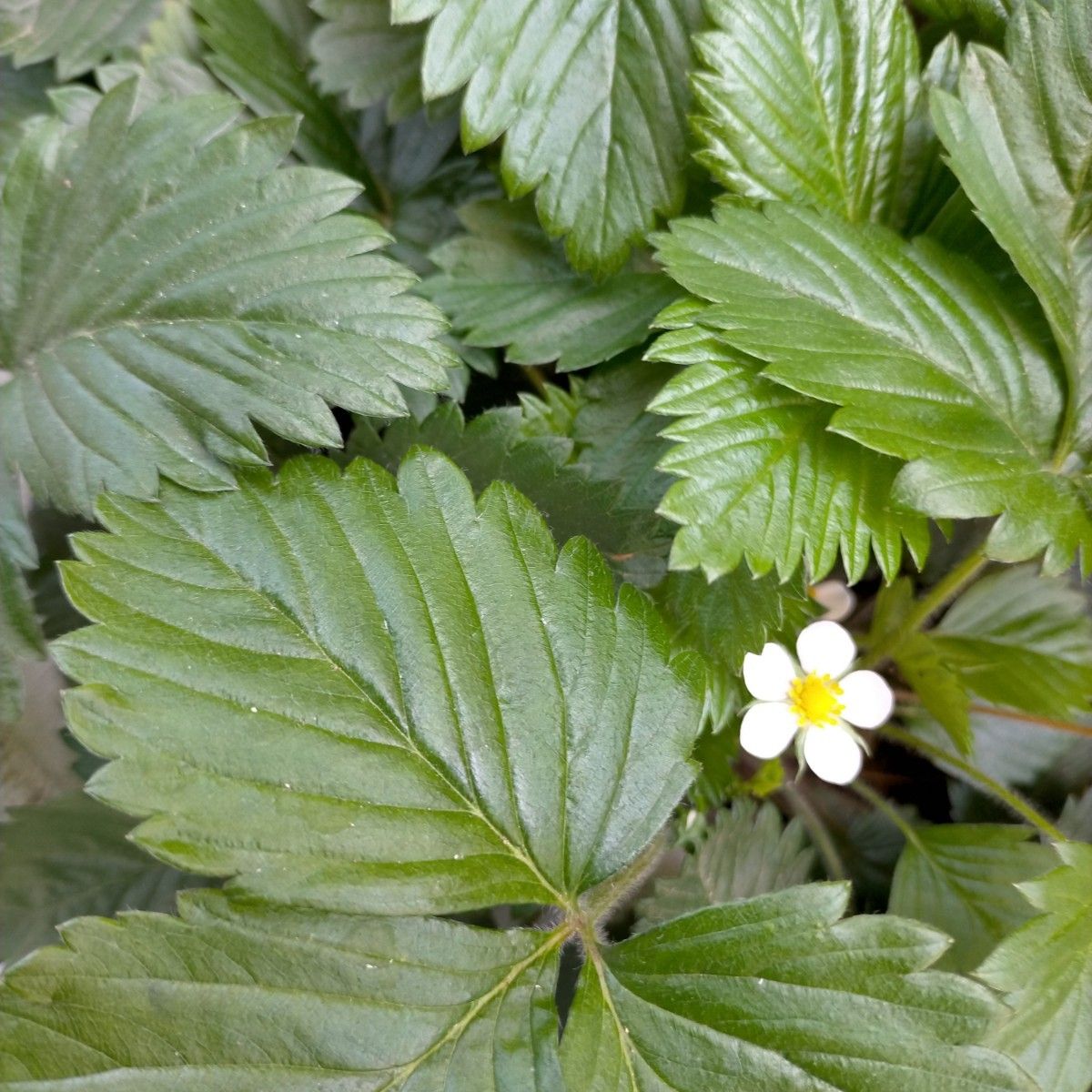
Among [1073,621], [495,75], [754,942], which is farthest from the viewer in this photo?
[1073,621]

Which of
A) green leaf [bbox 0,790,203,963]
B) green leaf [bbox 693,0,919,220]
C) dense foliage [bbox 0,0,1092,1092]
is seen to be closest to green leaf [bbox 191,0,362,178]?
dense foliage [bbox 0,0,1092,1092]

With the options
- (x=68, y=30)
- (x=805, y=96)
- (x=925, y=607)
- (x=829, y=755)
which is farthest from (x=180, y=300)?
(x=925, y=607)

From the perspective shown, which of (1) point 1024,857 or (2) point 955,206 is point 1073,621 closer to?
(1) point 1024,857

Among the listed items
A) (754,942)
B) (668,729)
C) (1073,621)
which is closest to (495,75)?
(668,729)

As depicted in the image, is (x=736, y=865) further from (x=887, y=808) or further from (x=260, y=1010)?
(x=260, y=1010)

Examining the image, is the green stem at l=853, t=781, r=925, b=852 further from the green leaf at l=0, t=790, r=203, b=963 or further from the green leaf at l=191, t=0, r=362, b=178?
the green leaf at l=191, t=0, r=362, b=178

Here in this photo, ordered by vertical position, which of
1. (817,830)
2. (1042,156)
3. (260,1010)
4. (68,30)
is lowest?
(817,830)

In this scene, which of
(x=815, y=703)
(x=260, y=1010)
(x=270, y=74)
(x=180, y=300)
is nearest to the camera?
(x=260, y=1010)
